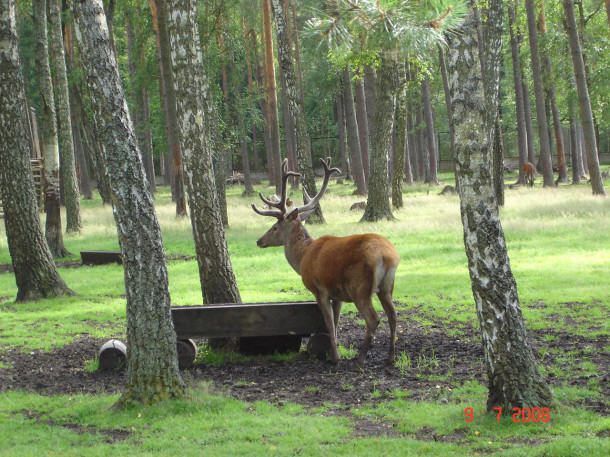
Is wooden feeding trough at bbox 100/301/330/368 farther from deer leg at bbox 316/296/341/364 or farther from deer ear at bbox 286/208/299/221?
deer ear at bbox 286/208/299/221

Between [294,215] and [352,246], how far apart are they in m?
1.67

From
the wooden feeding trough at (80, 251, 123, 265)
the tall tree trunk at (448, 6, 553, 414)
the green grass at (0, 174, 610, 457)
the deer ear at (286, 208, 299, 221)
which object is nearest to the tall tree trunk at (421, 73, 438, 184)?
the green grass at (0, 174, 610, 457)

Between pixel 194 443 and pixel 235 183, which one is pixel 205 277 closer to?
pixel 194 443

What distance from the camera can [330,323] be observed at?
8.22 m

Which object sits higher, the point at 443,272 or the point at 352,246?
the point at 352,246

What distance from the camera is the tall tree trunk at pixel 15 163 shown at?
11.7m

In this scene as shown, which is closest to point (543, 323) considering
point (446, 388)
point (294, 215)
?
point (446, 388)

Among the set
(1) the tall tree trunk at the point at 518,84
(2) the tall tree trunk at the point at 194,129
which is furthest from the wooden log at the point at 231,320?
(1) the tall tree trunk at the point at 518,84

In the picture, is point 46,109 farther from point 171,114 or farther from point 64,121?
point 171,114

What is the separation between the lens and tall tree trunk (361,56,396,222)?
856 inches

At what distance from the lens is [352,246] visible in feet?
26.5

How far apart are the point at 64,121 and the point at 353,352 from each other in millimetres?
14515

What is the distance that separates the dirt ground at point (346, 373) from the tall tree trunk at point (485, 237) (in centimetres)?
77
